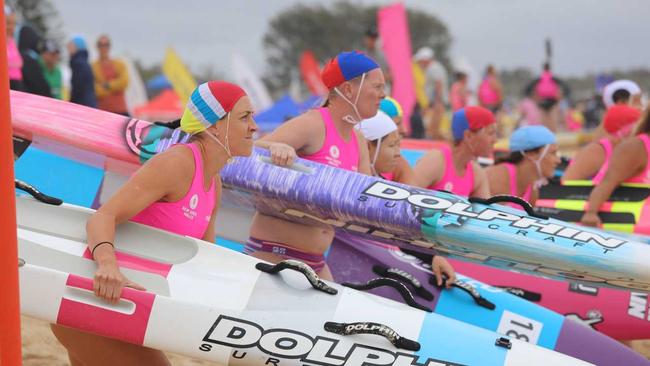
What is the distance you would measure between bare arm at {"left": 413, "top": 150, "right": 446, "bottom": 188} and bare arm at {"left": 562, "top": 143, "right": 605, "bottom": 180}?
1698mm

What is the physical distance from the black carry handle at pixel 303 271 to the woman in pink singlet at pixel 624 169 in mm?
3121

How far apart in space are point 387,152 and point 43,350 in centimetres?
223

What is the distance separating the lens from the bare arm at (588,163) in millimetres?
6770

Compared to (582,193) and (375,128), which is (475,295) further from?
(582,193)

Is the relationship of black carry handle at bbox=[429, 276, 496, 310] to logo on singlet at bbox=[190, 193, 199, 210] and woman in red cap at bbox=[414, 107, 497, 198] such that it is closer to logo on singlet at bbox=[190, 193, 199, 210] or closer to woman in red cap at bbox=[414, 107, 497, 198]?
woman in red cap at bbox=[414, 107, 497, 198]

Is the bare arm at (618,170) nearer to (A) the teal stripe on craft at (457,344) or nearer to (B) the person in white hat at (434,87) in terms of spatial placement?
(A) the teal stripe on craft at (457,344)

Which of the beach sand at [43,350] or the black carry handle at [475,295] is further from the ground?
the black carry handle at [475,295]

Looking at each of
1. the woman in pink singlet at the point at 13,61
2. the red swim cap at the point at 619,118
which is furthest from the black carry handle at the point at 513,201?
the woman in pink singlet at the point at 13,61

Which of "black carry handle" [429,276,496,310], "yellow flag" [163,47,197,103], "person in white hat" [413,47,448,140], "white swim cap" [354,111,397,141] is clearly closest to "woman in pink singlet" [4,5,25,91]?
"white swim cap" [354,111,397,141]

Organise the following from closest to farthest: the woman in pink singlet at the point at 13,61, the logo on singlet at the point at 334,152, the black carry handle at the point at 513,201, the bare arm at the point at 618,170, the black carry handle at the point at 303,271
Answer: the black carry handle at the point at 303,271
the black carry handle at the point at 513,201
the logo on singlet at the point at 334,152
the bare arm at the point at 618,170
the woman in pink singlet at the point at 13,61

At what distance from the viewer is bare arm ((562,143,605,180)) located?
677cm

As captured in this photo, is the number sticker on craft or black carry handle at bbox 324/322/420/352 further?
the number sticker on craft

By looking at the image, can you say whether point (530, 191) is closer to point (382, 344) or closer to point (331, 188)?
point (331, 188)

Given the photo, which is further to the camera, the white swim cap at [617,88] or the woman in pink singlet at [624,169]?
the white swim cap at [617,88]
